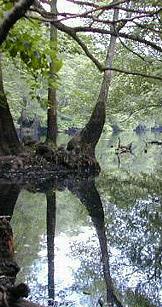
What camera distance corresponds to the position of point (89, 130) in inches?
677

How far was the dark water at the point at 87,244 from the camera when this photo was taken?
216 inches

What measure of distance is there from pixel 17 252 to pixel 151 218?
3.74m

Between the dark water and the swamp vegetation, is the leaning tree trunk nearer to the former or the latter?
the swamp vegetation

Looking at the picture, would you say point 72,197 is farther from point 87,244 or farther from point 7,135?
point 87,244

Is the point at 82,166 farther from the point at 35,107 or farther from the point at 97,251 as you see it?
the point at 35,107

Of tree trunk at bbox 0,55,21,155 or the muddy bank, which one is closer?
tree trunk at bbox 0,55,21,155

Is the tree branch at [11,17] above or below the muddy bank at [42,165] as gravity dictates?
above

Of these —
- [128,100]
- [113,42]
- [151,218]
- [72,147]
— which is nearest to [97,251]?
[151,218]

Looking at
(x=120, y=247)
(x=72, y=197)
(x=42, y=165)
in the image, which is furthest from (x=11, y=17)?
(x=42, y=165)

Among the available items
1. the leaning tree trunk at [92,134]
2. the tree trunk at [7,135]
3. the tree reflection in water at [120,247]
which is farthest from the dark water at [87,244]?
the leaning tree trunk at [92,134]

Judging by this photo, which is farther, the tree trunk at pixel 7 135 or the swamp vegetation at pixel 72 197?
the tree trunk at pixel 7 135

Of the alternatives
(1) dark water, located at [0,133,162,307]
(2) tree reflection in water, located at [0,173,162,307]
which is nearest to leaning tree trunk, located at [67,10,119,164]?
(1) dark water, located at [0,133,162,307]

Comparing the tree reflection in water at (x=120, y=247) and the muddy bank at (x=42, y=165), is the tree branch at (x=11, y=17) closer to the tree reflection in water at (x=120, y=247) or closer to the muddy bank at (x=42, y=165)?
the tree reflection in water at (x=120, y=247)

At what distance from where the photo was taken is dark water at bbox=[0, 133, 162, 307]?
216 inches
